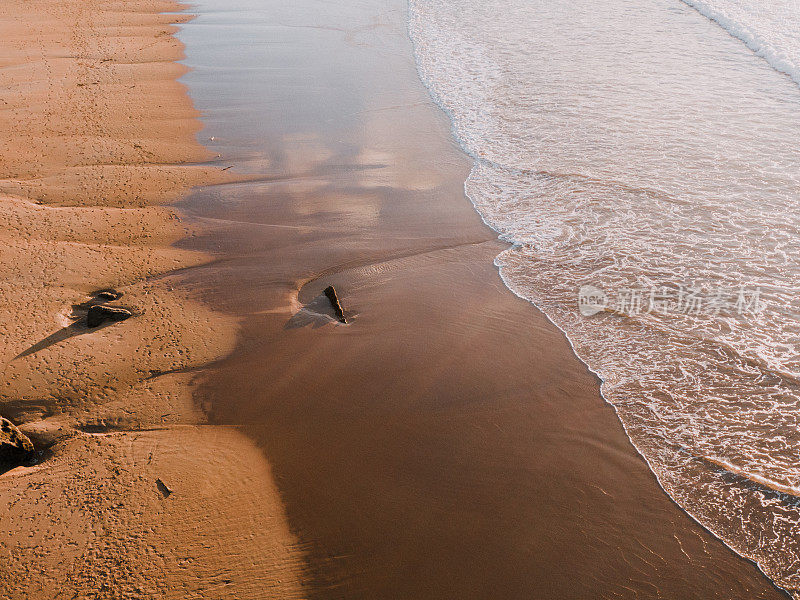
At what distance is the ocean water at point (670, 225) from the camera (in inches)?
154

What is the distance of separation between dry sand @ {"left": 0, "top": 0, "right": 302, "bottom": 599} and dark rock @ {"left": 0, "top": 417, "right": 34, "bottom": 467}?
0.29 feet

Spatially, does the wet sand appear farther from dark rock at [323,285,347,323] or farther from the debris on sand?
the debris on sand

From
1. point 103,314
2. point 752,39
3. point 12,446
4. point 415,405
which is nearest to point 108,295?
point 103,314

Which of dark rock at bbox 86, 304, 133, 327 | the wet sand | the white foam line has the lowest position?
the wet sand

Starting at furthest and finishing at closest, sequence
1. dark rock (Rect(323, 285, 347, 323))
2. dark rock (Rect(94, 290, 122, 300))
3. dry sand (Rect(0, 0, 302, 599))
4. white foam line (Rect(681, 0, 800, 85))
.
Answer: white foam line (Rect(681, 0, 800, 85)), dark rock (Rect(323, 285, 347, 323)), dark rock (Rect(94, 290, 122, 300)), dry sand (Rect(0, 0, 302, 599))

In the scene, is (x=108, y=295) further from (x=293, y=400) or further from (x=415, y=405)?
(x=415, y=405)

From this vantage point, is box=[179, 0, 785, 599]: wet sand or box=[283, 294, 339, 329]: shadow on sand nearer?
box=[179, 0, 785, 599]: wet sand

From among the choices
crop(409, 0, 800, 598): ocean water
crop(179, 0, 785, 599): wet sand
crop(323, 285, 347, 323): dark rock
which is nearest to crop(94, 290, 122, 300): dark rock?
crop(179, 0, 785, 599): wet sand

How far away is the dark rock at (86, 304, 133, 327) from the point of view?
15.3 ft

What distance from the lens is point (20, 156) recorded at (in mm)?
7145

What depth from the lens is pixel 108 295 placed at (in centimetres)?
498

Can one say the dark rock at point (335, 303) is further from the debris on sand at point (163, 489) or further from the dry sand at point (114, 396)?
the debris on sand at point (163, 489)

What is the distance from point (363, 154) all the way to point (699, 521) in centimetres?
618

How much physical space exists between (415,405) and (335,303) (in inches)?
54.9
